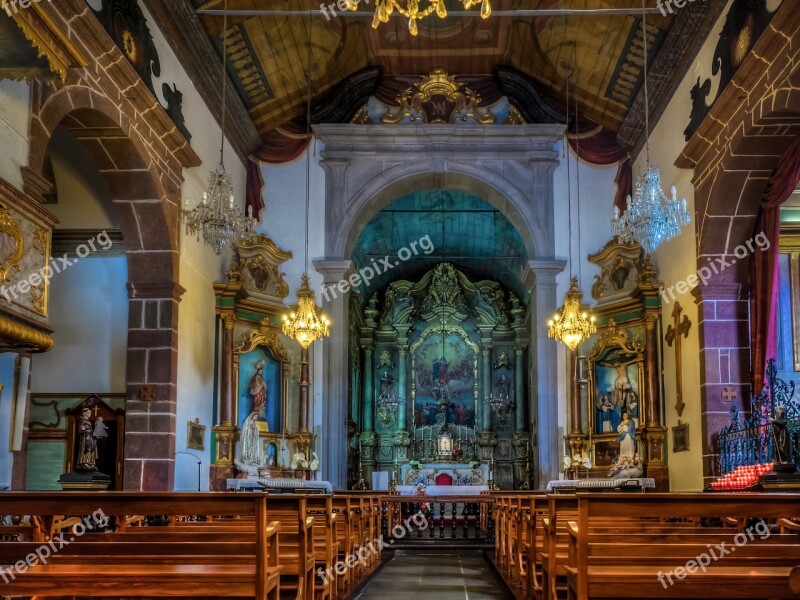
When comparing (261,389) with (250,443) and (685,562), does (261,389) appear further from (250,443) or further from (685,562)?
(685,562)

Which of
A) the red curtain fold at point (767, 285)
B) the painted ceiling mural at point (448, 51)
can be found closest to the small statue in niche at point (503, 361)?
the painted ceiling mural at point (448, 51)

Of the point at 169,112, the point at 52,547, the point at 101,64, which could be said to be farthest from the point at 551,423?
the point at 52,547

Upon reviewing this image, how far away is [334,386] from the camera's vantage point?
15.2m

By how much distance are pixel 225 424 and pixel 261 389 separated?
90 centimetres

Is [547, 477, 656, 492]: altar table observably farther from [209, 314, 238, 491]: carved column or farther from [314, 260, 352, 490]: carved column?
[209, 314, 238, 491]: carved column

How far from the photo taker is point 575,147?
625 inches

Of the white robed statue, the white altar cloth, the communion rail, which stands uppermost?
the white robed statue

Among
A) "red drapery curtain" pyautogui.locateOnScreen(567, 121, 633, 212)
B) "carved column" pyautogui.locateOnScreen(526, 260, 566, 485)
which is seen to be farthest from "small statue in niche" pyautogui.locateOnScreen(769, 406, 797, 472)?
"red drapery curtain" pyautogui.locateOnScreen(567, 121, 633, 212)

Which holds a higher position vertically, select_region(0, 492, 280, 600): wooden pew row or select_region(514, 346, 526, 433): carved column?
select_region(514, 346, 526, 433): carved column

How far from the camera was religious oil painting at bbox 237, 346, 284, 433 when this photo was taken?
14.4 m

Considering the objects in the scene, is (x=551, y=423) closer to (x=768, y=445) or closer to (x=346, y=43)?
(x=768, y=445)

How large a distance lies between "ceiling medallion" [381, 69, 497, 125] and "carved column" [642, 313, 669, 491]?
453 centimetres

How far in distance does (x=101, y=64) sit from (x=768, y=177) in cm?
755

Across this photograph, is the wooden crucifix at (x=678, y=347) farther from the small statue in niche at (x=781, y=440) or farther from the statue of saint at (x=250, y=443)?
the statue of saint at (x=250, y=443)
